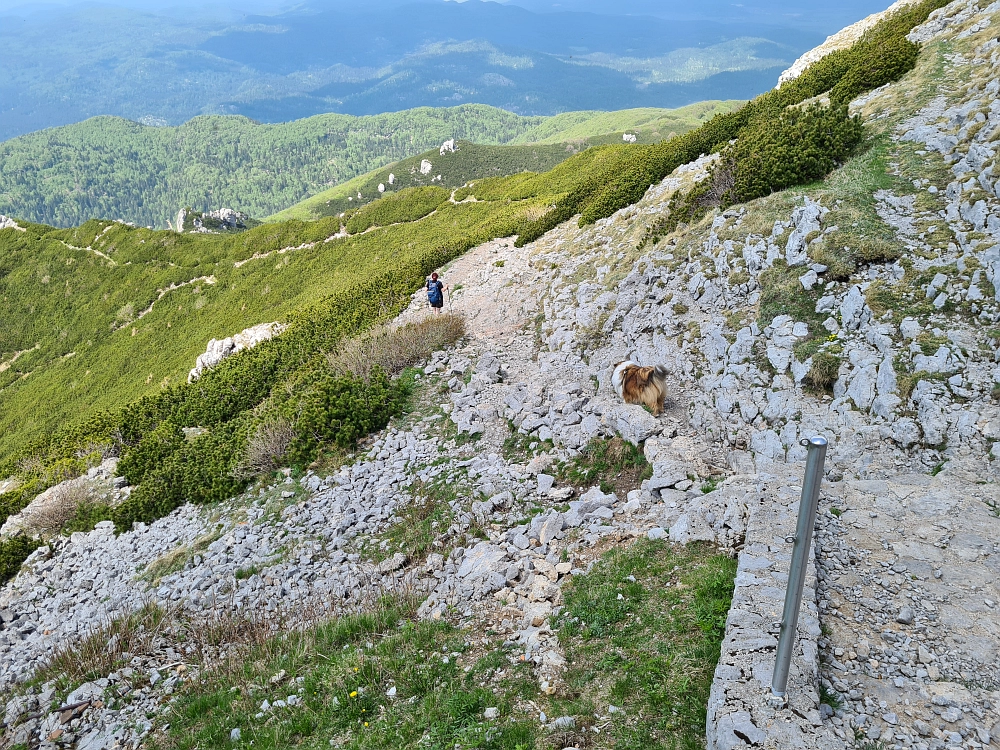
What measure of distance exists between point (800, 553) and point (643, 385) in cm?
686

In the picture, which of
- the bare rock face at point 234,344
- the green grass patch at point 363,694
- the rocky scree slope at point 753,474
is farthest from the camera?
the bare rock face at point 234,344

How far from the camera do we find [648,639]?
5.71 m

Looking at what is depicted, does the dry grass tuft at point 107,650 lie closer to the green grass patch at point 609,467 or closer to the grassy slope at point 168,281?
the green grass patch at point 609,467

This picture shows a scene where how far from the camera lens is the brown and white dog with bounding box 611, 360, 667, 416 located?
10.2 m

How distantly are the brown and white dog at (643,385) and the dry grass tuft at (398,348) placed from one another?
7148 millimetres

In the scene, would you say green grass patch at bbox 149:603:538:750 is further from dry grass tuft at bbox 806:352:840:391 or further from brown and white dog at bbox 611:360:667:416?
dry grass tuft at bbox 806:352:840:391

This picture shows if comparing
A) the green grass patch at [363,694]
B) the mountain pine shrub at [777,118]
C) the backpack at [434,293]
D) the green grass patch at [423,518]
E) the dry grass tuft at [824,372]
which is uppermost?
the mountain pine shrub at [777,118]

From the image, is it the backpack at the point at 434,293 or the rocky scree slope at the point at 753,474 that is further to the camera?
the backpack at the point at 434,293

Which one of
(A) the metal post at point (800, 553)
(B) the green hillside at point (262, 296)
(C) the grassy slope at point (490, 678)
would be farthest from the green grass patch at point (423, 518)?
(A) the metal post at point (800, 553)

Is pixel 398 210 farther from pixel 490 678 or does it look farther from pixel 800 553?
pixel 800 553

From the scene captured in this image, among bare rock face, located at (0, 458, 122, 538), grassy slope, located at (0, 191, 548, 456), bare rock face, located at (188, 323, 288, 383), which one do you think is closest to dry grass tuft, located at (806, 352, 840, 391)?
bare rock face, located at (0, 458, 122, 538)

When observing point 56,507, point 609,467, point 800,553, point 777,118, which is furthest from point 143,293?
point 800,553

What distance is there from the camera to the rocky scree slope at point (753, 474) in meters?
4.99

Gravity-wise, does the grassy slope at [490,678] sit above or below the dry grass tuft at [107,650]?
above
